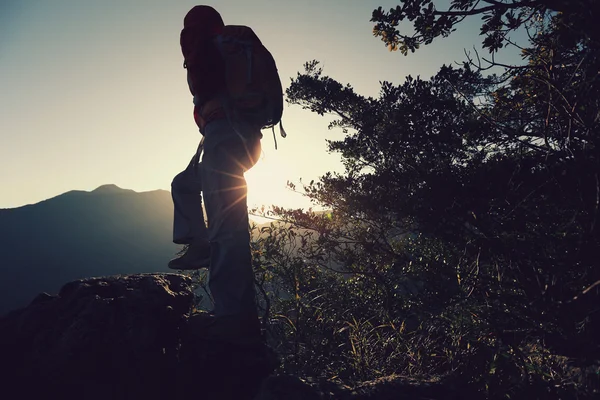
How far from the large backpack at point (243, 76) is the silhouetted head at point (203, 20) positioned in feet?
0.26

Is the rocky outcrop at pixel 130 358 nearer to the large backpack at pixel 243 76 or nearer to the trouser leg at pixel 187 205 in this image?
the trouser leg at pixel 187 205

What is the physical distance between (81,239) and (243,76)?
105 m

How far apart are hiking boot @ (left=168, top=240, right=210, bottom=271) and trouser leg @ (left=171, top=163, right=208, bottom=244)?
0.18ft

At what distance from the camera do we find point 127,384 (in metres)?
1.77

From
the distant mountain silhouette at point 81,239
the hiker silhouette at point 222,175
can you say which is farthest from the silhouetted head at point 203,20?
the distant mountain silhouette at point 81,239

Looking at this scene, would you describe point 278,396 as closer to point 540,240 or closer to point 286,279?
point 540,240

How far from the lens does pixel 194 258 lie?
2613mm

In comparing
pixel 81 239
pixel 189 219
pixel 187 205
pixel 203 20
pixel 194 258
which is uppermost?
pixel 203 20

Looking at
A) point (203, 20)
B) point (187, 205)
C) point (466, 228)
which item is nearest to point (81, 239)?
point (187, 205)

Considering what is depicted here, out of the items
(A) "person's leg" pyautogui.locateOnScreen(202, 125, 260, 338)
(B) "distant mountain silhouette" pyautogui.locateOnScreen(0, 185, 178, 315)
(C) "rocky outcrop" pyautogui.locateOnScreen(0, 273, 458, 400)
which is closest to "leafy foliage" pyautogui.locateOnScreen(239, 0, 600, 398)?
(C) "rocky outcrop" pyautogui.locateOnScreen(0, 273, 458, 400)

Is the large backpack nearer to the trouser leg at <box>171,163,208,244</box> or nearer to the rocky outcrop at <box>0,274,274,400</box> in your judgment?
the trouser leg at <box>171,163,208,244</box>

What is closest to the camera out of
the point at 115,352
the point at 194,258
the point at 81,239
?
the point at 115,352

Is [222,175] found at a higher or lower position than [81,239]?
higher

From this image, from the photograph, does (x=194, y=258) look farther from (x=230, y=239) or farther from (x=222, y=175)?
(x=222, y=175)
